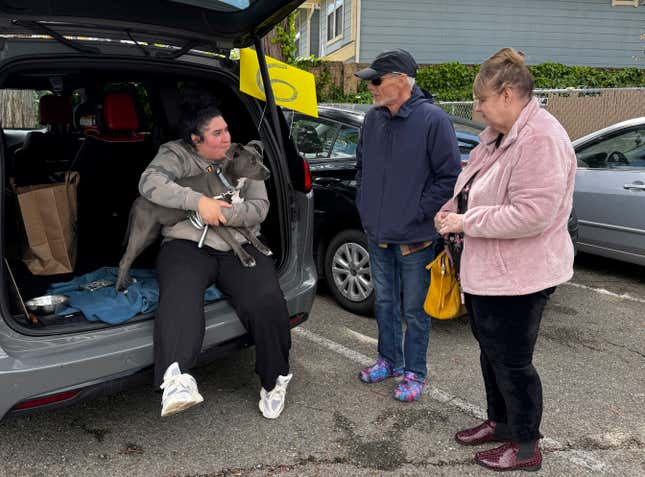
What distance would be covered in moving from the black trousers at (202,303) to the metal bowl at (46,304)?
0.48 meters

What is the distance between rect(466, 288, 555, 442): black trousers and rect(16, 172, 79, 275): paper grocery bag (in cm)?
225

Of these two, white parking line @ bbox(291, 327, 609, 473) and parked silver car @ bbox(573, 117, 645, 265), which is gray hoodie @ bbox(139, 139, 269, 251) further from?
parked silver car @ bbox(573, 117, 645, 265)

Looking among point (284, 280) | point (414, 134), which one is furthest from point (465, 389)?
Answer: point (414, 134)

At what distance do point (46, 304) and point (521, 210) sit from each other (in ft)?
7.19

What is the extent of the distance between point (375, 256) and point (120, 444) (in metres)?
1.59

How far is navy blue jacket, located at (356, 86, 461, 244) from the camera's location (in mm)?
2922

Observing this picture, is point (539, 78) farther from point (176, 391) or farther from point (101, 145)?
point (176, 391)

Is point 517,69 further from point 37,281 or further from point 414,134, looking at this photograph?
point 37,281

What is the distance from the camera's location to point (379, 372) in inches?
135

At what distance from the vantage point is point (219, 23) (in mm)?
2918

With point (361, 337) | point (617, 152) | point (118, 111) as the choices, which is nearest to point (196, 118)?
point (118, 111)

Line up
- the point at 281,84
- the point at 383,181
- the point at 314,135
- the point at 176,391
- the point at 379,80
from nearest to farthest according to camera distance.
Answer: the point at 176,391 → the point at 379,80 → the point at 383,181 → the point at 281,84 → the point at 314,135

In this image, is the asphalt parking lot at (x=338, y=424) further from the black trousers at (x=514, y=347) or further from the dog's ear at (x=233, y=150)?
the dog's ear at (x=233, y=150)

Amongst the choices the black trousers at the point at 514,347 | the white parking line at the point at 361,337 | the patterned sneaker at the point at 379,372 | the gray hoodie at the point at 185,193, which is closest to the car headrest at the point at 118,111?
the gray hoodie at the point at 185,193
